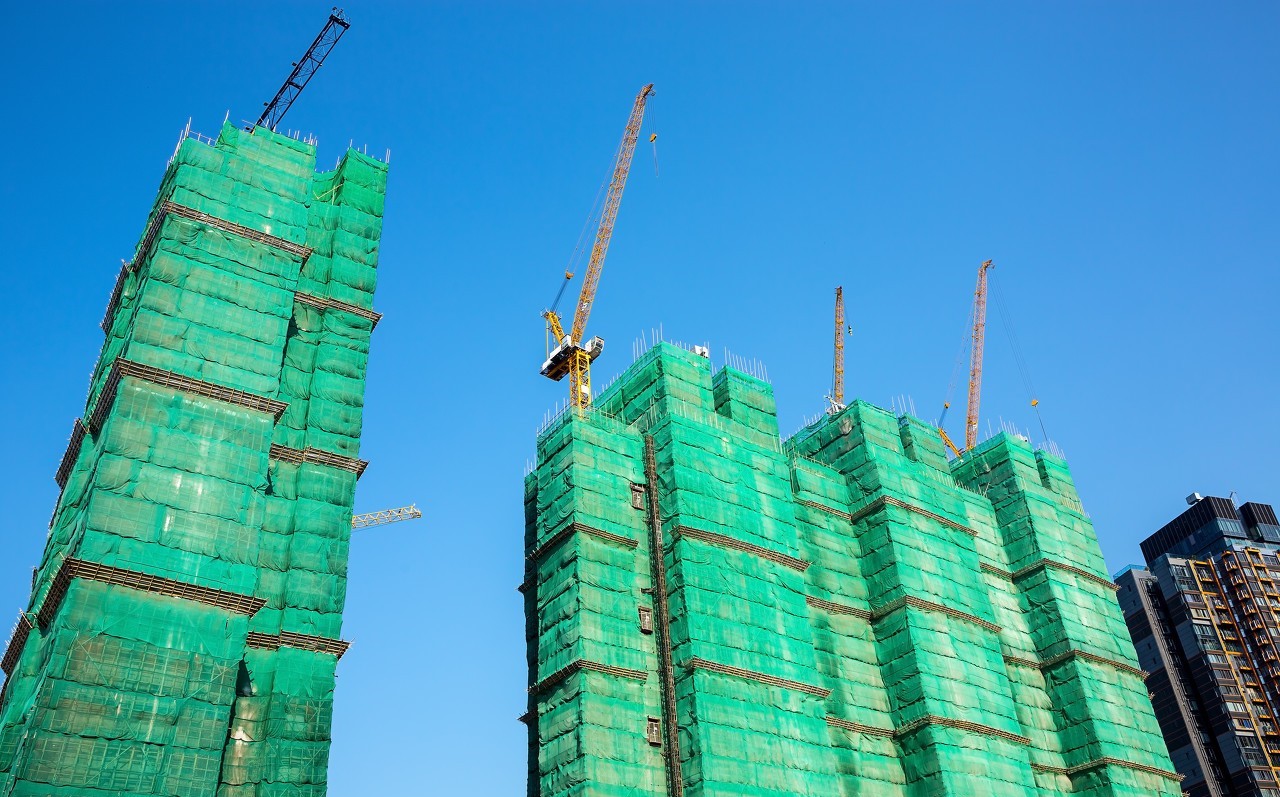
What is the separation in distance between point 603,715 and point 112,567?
29.5 metres

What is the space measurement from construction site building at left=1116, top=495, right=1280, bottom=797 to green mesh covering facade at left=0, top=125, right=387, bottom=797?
123 metres

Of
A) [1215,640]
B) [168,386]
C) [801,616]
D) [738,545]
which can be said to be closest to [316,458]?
[168,386]

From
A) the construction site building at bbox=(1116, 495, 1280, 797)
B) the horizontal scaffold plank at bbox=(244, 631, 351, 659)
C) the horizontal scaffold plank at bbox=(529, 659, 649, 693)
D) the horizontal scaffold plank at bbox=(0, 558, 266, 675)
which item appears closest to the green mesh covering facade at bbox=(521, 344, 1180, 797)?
the horizontal scaffold plank at bbox=(529, 659, 649, 693)

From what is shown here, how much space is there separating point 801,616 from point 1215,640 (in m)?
101

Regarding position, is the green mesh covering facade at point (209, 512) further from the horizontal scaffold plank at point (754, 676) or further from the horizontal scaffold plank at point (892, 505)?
the horizontal scaffold plank at point (892, 505)

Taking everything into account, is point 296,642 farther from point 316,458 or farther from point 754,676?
point 754,676

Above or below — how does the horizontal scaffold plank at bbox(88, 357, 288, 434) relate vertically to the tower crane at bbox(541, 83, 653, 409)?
below

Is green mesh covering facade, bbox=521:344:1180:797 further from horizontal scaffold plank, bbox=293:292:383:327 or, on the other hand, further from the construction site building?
the construction site building

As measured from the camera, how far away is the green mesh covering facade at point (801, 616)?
7238 centimetres

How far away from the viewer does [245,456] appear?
6600 centimetres

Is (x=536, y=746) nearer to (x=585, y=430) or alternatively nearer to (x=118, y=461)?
(x=585, y=430)

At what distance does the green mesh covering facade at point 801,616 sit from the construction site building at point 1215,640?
48743 mm

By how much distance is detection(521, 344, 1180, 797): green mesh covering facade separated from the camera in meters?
72.4

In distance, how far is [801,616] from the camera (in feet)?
268
